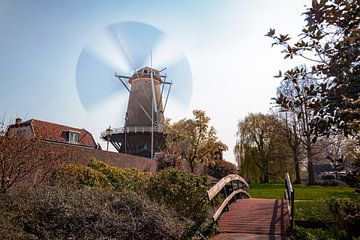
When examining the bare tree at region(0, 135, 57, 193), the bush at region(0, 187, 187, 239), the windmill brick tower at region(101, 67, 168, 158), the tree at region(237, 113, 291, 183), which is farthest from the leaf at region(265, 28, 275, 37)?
the windmill brick tower at region(101, 67, 168, 158)

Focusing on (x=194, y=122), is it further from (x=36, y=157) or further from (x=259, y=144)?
(x=36, y=157)

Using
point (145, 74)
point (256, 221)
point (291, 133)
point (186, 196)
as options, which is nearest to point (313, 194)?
point (256, 221)

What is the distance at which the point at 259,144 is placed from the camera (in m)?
32.5

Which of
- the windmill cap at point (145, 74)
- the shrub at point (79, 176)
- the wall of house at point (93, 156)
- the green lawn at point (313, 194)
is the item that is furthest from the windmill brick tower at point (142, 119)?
the shrub at point (79, 176)

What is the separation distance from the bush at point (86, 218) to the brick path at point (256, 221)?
63.0 inches

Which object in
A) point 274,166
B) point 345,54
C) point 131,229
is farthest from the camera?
point 274,166

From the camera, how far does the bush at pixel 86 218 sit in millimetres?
5344

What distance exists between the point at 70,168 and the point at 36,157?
136 cm

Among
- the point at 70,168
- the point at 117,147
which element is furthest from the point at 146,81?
the point at 70,168

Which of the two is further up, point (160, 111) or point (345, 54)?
point (160, 111)

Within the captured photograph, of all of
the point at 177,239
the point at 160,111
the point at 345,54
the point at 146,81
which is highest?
the point at 146,81

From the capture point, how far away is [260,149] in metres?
32.2

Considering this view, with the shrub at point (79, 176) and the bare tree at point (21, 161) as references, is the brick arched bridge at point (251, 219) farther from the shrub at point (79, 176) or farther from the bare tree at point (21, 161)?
the bare tree at point (21, 161)

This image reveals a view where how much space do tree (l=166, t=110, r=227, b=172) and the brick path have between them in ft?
57.8
